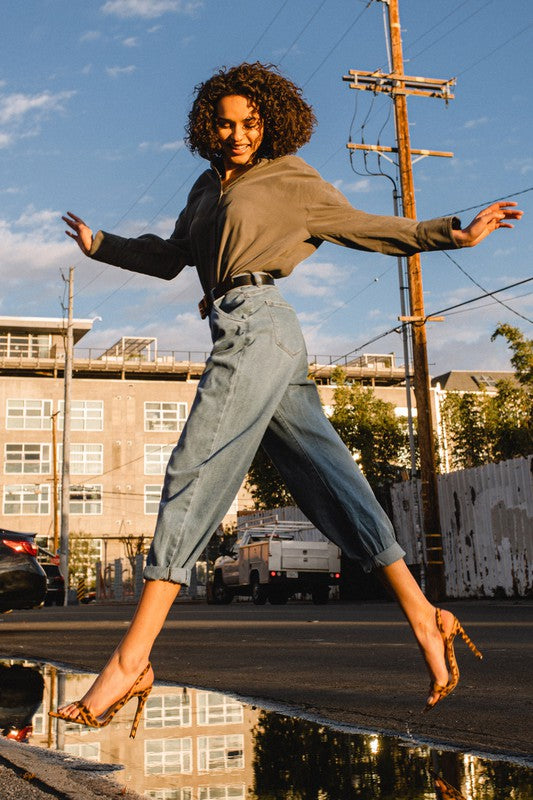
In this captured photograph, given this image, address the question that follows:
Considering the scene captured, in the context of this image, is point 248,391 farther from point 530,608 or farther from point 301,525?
point 301,525

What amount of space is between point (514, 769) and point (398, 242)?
1634 millimetres

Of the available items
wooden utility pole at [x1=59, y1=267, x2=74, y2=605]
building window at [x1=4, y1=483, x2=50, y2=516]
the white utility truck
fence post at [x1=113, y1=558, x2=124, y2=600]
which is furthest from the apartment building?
the white utility truck

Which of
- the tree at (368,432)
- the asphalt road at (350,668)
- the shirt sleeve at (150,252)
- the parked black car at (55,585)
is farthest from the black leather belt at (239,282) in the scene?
the tree at (368,432)

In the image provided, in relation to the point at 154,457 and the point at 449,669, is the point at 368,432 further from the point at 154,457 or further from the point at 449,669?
the point at 449,669

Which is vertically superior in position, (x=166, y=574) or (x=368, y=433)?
(x=368, y=433)

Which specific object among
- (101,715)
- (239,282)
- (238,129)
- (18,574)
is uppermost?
(238,129)

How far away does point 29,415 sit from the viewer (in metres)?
69.4

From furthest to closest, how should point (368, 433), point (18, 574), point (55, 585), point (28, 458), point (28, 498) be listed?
1. point (28, 458)
2. point (28, 498)
3. point (368, 433)
4. point (55, 585)
5. point (18, 574)

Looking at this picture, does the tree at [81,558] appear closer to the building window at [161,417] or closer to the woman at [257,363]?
the building window at [161,417]

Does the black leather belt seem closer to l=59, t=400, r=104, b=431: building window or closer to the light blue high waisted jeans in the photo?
the light blue high waisted jeans

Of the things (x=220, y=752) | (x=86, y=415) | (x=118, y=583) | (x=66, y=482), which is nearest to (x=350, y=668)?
(x=220, y=752)

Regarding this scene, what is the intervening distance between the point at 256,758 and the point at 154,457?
225 ft

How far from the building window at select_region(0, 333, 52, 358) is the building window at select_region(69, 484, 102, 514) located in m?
13.1

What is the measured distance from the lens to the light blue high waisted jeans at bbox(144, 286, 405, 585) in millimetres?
2969
